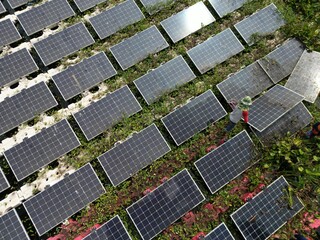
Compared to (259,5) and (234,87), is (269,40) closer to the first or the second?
(259,5)

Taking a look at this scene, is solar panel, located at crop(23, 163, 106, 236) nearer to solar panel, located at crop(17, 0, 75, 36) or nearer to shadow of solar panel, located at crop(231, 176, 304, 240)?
shadow of solar panel, located at crop(231, 176, 304, 240)

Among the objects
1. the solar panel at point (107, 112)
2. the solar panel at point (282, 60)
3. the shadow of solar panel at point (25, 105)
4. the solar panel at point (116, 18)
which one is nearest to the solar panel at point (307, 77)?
the solar panel at point (282, 60)

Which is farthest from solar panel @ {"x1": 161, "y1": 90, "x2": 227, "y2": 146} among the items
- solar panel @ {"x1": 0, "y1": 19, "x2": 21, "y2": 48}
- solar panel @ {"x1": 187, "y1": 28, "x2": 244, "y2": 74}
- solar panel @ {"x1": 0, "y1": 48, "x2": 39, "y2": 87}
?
solar panel @ {"x1": 0, "y1": 19, "x2": 21, "y2": 48}

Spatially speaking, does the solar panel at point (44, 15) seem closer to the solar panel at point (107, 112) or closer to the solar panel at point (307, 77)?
the solar panel at point (107, 112)

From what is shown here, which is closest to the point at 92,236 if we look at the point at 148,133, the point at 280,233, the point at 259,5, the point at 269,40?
the point at 148,133

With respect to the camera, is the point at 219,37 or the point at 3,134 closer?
the point at 3,134

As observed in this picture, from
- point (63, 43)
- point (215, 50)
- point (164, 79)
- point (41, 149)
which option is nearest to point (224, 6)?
point (215, 50)

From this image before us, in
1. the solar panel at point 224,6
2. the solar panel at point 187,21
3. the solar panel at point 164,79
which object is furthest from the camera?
the solar panel at point 224,6
